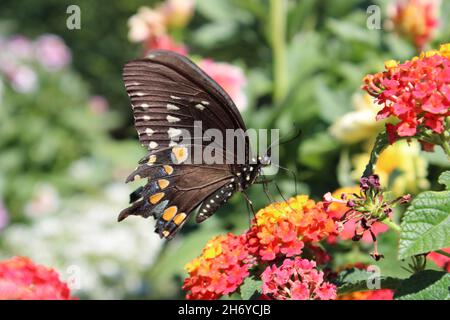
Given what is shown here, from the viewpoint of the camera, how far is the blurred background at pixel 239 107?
2.38 metres

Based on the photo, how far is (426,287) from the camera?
1119 millimetres

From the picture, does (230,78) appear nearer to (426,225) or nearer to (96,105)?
(426,225)

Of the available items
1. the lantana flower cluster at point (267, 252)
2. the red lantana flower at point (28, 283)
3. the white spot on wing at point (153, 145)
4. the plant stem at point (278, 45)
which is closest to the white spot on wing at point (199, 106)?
the white spot on wing at point (153, 145)

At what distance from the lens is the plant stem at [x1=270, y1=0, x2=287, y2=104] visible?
2779 millimetres

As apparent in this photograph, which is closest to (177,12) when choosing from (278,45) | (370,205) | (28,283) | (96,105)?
(278,45)

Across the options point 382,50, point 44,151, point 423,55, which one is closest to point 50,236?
point 44,151

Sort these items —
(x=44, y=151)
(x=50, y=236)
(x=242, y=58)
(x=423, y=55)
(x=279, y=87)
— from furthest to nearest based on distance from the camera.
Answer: (x=44, y=151), (x=50, y=236), (x=242, y=58), (x=279, y=87), (x=423, y=55)

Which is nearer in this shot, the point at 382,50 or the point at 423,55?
the point at 423,55

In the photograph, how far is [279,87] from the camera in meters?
2.81

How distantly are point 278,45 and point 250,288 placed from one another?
5.53 feet

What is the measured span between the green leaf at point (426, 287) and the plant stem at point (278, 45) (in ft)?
5.47

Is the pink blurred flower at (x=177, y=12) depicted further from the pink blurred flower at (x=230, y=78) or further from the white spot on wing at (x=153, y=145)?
the white spot on wing at (x=153, y=145)
